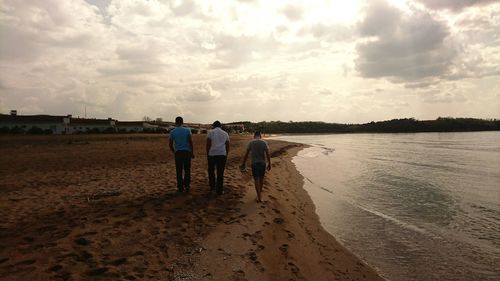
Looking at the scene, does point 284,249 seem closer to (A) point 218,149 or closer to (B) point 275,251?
(B) point 275,251

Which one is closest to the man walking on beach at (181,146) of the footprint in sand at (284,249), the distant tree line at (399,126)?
the footprint in sand at (284,249)

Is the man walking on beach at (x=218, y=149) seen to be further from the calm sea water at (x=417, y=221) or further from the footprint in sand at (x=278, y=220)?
the calm sea water at (x=417, y=221)

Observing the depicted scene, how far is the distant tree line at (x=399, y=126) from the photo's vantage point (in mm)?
127188

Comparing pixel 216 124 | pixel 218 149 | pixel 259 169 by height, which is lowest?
pixel 259 169

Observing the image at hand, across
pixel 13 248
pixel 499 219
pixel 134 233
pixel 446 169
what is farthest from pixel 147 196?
pixel 446 169

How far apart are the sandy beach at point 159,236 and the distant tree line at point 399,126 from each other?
105m

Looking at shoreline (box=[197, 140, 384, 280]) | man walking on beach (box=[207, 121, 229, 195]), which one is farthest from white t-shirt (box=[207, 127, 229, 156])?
shoreline (box=[197, 140, 384, 280])

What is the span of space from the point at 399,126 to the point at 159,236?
148 metres

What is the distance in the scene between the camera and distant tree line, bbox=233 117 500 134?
5007 inches

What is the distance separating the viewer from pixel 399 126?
141m

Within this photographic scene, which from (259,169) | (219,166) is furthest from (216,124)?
(259,169)

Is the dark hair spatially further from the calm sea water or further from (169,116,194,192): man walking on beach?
the calm sea water

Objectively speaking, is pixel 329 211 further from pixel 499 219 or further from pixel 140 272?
pixel 140 272

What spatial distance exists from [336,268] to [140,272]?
346cm
